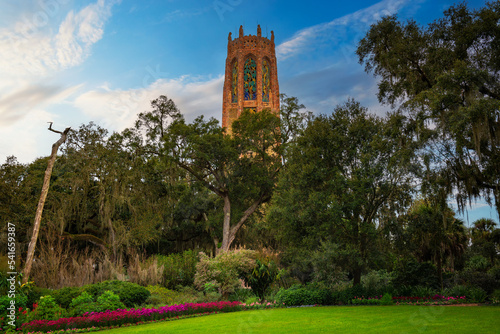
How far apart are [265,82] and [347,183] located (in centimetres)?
4590

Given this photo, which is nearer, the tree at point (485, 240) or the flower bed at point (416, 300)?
the flower bed at point (416, 300)

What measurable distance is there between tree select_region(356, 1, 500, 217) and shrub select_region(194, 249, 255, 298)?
29.1ft

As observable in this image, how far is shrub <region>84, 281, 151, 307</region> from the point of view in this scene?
42.5 feet

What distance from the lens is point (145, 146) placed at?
25938mm

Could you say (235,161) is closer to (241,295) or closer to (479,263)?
(241,295)

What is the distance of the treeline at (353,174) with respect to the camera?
12.5 m

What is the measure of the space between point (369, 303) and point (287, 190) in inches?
245

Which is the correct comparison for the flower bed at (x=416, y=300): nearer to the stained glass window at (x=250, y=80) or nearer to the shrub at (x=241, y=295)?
the shrub at (x=241, y=295)

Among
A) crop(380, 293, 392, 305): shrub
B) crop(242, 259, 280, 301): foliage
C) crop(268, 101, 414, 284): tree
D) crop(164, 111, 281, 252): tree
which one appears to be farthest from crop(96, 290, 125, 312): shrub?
crop(164, 111, 281, 252): tree

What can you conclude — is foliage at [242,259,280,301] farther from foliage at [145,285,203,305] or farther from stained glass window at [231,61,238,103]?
stained glass window at [231,61,238,103]

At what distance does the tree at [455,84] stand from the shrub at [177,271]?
44.9ft

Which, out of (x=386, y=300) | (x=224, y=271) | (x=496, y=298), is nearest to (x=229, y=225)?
(x=224, y=271)

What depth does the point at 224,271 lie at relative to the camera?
15852mm

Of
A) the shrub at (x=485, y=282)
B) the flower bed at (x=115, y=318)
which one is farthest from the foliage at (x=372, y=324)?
the shrub at (x=485, y=282)
